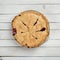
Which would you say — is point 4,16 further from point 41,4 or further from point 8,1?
point 41,4

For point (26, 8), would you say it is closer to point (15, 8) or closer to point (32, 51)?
point (15, 8)

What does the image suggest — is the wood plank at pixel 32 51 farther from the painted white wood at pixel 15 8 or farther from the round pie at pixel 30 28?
the painted white wood at pixel 15 8

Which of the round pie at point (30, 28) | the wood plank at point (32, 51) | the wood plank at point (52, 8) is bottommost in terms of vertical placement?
the wood plank at point (32, 51)

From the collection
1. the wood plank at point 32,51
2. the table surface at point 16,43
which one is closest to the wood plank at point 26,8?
the table surface at point 16,43

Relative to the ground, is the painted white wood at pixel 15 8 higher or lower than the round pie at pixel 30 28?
higher

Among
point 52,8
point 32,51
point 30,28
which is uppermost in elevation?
point 52,8

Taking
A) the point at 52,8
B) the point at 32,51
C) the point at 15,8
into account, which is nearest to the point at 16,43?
the point at 32,51

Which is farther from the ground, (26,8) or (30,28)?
(26,8)
